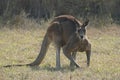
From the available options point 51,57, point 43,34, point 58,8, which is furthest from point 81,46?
point 58,8

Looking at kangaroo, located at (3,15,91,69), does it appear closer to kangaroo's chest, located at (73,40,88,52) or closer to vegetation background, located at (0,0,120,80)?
kangaroo's chest, located at (73,40,88,52)

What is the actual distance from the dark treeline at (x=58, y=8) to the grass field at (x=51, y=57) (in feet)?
4.51

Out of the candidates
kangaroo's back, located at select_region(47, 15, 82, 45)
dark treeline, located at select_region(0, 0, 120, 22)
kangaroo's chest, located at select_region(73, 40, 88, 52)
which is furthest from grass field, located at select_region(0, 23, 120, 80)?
dark treeline, located at select_region(0, 0, 120, 22)

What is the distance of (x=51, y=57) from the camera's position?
29.4 ft

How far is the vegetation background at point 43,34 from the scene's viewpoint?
7086mm

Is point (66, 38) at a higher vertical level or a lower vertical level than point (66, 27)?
lower

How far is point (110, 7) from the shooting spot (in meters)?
15.8

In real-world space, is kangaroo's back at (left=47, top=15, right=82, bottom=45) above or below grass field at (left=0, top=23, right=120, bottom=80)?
above

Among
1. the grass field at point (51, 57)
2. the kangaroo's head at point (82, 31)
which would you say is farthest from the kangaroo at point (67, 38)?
the grass field at point (51, 57)

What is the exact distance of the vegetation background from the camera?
7.09 metres

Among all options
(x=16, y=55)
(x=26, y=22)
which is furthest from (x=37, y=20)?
(x=16, y=55)

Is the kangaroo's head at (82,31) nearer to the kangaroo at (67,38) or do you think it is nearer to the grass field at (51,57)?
the kangaroo at (67,38)

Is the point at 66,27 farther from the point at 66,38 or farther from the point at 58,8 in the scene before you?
the point at 58,8

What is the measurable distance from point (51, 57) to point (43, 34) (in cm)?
384
